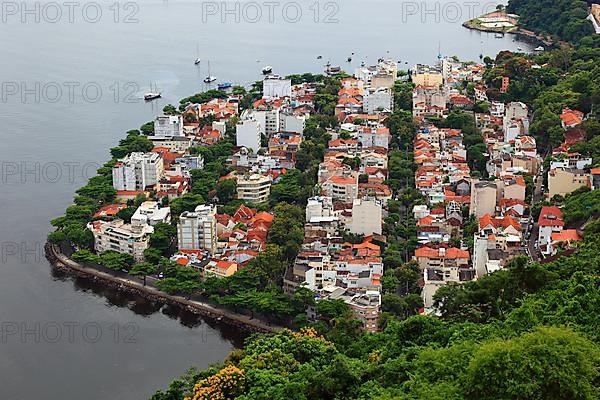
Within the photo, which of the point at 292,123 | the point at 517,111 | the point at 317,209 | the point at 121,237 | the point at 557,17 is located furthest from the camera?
the point at 557,17

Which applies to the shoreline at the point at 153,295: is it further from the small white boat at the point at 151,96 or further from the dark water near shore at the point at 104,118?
the small white boat at the point at 151,96

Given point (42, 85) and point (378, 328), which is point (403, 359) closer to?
point (378, 328)

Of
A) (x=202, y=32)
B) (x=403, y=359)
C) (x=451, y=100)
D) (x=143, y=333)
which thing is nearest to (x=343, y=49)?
(x=202, y=32)

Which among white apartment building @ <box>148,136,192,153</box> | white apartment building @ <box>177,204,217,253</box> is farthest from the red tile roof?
white apartment building @ <box>148,136,192,153</box>

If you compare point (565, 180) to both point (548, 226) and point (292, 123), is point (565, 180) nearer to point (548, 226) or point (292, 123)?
point (548, 226)

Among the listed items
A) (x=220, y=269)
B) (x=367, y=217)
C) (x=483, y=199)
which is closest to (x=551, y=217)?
(x=483, y=199)

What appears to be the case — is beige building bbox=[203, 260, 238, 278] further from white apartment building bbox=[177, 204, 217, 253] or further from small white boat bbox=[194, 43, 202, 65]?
small white boat bbox=[194, 43, 202, 65]

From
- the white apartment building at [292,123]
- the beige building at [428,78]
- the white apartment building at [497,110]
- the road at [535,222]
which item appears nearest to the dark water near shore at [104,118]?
the white apartment building at [292,123]

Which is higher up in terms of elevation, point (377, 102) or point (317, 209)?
point (377, 102)
